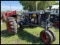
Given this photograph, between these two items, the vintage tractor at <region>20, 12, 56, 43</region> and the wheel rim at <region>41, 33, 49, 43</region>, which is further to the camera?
the wheel rim at <region>41, 33, 49, 43</region>

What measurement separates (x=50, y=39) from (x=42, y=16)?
1.26 meters

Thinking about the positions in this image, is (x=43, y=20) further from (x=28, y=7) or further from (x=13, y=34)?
(x=28, y=7)

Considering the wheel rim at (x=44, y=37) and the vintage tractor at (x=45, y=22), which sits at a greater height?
the vintage tractor at (x=45, y=22)

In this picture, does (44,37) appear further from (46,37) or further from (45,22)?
(45,22)

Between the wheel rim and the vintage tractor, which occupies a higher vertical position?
the vintage tractor

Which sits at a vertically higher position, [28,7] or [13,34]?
[28,7]

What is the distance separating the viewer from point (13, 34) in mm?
5660

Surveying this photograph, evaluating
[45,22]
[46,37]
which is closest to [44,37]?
[46,37]

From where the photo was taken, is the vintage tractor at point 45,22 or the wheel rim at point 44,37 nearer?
the vintage tractor at point 45,22

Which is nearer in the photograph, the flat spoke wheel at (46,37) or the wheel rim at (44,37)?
the flat spoke wheel at (46,37)

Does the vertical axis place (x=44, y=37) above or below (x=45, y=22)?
below

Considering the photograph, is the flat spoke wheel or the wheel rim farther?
the wheel rim

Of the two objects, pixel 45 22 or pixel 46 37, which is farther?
pixel 45 22

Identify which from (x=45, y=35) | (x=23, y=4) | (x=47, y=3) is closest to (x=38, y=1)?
(x=47, y=3)
